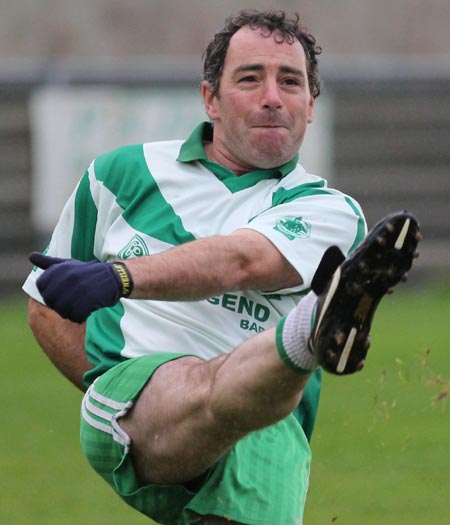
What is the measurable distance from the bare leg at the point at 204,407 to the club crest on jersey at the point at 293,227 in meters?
0.48

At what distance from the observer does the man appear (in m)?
4.32

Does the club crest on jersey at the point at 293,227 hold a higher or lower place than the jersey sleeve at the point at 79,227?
higher

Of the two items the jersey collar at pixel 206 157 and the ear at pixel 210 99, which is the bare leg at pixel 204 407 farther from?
the ear at pixel 210 99

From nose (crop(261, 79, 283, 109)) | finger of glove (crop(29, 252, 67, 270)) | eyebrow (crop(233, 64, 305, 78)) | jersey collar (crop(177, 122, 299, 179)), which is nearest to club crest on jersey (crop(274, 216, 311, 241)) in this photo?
jersey collar (crop(177, 122, 299, 179))

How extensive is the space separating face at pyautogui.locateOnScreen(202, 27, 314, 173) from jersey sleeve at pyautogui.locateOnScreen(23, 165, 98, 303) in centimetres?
44

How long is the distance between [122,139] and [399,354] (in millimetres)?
4238

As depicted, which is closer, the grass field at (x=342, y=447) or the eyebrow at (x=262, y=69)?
the eyebrow at (x=262, y=69)

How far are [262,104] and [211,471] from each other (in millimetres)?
1190

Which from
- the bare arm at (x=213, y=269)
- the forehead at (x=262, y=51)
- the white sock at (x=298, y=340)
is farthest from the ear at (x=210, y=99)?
the white sock at (x=298, y=340)

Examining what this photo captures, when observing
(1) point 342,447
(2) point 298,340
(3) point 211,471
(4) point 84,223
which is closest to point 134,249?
(4) point 84,223

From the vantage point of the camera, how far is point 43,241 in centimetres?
1441

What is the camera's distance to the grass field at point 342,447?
698 cm

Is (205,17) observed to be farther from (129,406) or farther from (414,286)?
(129,406)

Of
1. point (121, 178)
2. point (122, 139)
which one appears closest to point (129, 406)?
point (121, 178)
